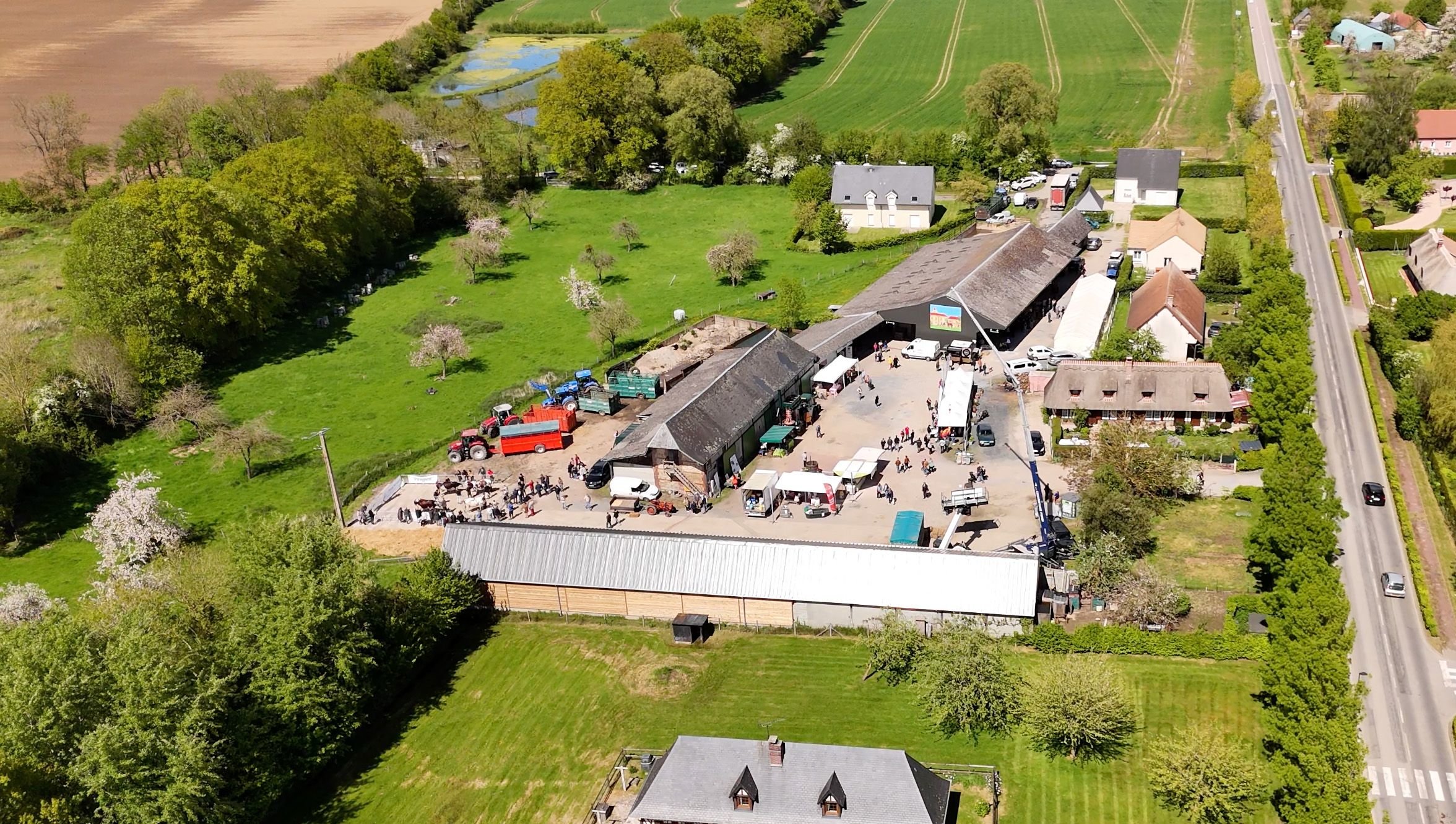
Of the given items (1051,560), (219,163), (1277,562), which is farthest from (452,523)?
(219,163)

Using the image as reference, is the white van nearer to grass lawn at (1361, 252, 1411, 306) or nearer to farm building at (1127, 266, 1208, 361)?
farm building at (1127, 266, 1208, 361)

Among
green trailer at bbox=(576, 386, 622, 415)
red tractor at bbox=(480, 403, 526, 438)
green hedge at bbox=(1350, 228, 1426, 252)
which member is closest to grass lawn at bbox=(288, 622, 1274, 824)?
red tractor at bbox=(480, 403, 526, 438)

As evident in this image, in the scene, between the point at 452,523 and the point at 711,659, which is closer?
the point at 711,659

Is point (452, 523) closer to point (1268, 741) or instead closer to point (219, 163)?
point (1268, 741)

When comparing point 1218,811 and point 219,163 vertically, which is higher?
point 219,163

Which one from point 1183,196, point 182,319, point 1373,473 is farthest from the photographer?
point 1183,196

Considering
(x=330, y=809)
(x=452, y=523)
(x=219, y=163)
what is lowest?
(x=330, y=809)

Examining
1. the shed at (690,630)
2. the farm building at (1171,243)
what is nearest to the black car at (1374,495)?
the farm building at (1171,243)
